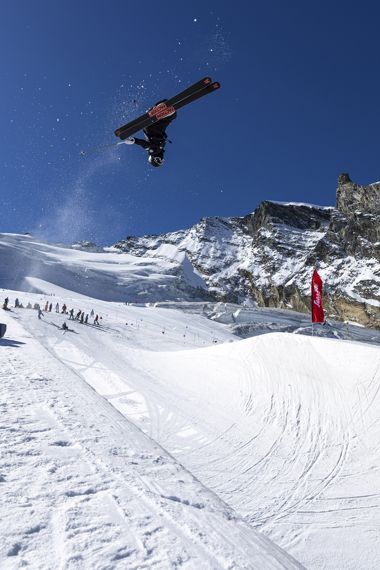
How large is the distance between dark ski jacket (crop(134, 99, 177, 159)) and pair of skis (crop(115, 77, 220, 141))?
164 mm

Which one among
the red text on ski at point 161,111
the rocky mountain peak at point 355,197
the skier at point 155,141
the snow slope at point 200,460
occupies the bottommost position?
the snow slope at point 200,460

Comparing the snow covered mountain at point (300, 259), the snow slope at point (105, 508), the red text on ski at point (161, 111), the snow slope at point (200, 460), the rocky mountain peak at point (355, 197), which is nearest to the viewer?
the snow slope at point (105, 508)

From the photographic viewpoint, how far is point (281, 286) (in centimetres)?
16262

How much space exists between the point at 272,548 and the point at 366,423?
17.9ft

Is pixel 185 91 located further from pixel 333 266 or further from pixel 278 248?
pixel 278 248

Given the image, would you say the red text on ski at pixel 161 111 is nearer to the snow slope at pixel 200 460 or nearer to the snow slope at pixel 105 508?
the snow slope at pixel 200 460

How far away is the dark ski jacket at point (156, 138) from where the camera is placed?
8906 millimetres

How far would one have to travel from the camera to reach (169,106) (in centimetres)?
830

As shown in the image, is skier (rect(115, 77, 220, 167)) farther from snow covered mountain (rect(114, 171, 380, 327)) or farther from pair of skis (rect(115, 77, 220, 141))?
snow covered mountain (rect(114, 171, 380, 327))

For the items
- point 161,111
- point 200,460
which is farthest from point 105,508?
point 161,111

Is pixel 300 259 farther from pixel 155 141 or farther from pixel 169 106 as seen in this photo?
pixel 169 106

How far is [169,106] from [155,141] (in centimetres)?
105

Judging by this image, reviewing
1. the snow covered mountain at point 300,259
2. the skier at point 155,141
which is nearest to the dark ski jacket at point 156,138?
the skier at point 155,141

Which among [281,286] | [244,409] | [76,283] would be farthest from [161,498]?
[281,286]
